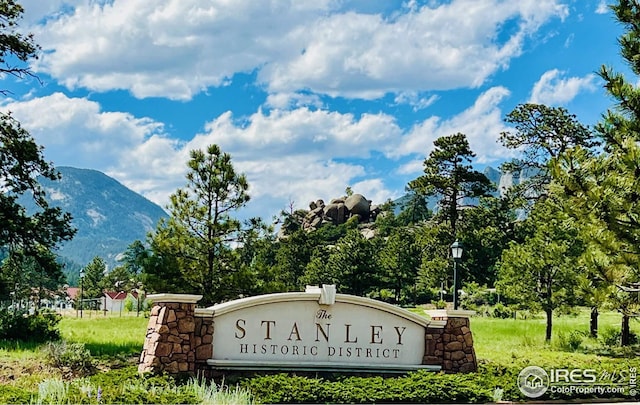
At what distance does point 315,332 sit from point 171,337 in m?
2.59

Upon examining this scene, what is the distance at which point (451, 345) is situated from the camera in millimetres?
13883

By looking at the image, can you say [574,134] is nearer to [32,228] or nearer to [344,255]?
[344,255]

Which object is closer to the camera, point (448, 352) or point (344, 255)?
point (448, 352)

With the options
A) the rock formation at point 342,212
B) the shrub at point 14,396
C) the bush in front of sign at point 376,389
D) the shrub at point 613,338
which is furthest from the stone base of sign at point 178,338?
the rock formation at point 342,212

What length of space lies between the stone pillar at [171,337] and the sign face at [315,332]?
0.44m

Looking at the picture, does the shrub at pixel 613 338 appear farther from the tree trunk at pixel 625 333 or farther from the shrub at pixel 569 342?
the shrub at pixel 569 342

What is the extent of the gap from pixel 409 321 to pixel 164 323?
4657mm

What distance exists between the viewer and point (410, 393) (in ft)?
37.1

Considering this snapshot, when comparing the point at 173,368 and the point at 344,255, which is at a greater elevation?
the point at 344,255

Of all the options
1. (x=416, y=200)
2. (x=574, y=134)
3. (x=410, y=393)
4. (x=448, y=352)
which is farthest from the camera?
(x=416, y=200)

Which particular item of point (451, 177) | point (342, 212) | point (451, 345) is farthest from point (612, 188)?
point (342, 212)

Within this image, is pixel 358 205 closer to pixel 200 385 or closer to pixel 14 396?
pixel 200 385

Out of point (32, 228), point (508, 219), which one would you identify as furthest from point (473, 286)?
point (32, 228)

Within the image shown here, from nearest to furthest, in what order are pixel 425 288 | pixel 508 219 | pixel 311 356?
pixel 311 356, pixel 425 288, pixel 508 219
